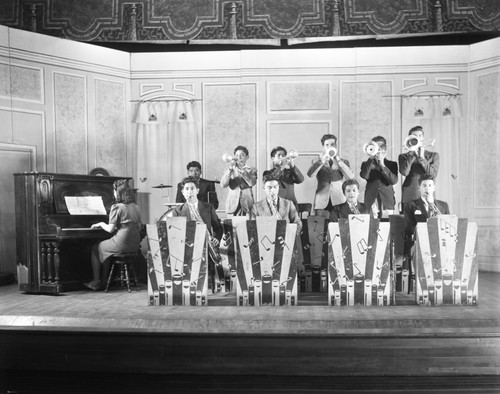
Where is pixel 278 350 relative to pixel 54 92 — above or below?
below

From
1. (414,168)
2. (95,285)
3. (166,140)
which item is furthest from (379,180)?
(166,140)

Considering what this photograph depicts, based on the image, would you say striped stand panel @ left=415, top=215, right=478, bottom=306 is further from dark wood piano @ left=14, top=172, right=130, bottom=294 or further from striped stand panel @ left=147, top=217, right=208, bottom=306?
dark wood piano @ left=14, top=172, right=130, bottom=294

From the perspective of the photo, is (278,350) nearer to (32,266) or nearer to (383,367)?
(383,367)

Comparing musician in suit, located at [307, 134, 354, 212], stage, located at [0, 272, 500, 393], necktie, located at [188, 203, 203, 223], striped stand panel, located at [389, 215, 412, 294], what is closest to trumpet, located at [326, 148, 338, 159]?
musician in suit, located at [307, 134, 354, 212]

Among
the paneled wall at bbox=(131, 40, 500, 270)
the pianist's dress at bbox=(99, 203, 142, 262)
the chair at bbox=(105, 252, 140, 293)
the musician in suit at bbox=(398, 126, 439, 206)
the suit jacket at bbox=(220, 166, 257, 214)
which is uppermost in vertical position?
the paneled wall at bbox=(131, 40, 500, 270)

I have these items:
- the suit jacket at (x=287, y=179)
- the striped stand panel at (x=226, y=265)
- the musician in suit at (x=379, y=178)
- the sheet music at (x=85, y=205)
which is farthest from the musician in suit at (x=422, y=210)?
the sheet music at (x=85, y=205)

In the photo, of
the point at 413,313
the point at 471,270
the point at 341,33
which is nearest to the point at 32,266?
the point at 413,313

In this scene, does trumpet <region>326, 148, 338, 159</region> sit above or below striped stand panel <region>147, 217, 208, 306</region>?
above

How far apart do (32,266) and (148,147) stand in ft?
8.98

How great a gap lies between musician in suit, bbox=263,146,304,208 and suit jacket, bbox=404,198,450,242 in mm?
1292

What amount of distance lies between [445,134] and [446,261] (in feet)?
10.7

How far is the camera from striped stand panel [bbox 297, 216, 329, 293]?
16.9 feet

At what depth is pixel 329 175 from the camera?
589cm

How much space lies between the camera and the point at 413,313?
4.04 m
